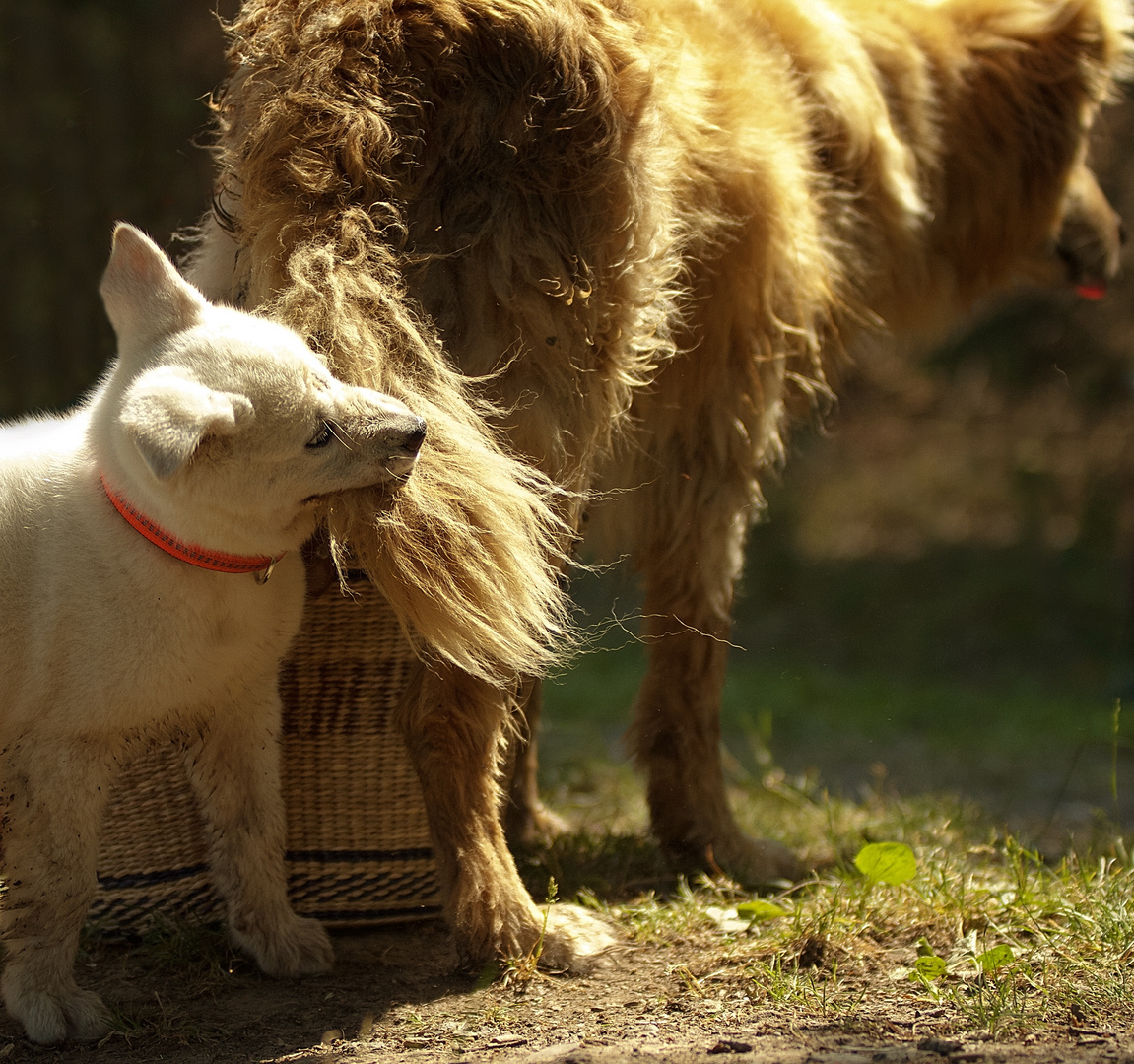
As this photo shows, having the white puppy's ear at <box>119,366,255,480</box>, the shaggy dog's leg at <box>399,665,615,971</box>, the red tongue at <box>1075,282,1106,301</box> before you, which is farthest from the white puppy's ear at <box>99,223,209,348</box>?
the red tongue at <box>1075,282,1106,301</box>

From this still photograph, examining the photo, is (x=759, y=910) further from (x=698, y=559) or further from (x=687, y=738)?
(x=698, y=559)

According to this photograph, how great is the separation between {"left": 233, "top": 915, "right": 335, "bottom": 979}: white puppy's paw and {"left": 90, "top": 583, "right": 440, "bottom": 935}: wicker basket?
0.65 feet

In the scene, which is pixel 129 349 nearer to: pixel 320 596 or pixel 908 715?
pixel 320 596

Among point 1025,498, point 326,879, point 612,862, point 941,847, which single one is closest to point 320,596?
point 326,879

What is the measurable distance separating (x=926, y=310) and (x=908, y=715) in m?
2.25

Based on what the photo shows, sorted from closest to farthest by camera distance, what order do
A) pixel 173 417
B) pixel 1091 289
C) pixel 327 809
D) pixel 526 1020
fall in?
pixel 173 417 < pixel 526 1020 < pixel 327 809 < pixel 1091 289

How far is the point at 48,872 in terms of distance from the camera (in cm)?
202

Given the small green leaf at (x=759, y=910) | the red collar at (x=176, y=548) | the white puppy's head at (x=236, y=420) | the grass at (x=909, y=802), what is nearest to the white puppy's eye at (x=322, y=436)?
the white puppy's head at (x=236, y=420)

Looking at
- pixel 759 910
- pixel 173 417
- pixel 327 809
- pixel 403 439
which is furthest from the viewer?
pixel 327 809

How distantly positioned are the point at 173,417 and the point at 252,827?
94cm

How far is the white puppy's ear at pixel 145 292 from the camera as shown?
80.4 inches

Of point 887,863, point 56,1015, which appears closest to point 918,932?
point 887,863

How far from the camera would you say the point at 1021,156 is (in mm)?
3633

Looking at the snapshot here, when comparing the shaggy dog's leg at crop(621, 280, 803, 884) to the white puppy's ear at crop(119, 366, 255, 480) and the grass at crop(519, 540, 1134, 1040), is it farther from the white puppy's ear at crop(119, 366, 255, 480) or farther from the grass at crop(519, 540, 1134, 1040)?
the white puppy's ear at crop(119, 366, 255, 480)
